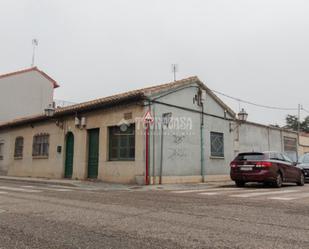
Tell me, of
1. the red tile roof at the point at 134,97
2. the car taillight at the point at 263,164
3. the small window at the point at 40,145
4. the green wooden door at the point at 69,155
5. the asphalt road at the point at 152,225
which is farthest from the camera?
the small window at the point at 40,145

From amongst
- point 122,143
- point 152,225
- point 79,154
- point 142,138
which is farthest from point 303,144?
point 152,225

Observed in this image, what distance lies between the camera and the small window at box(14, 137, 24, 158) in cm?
2238

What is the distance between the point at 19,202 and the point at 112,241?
4569 millimetres

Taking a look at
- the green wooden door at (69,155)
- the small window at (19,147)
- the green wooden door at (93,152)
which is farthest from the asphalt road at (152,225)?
the small window at (19,147)

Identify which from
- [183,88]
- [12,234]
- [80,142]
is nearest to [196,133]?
[183,88]

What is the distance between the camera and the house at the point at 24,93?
3000 cm

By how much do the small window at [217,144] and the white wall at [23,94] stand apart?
1918 centimetres

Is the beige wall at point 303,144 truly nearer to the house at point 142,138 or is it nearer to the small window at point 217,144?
the house at point 142,138

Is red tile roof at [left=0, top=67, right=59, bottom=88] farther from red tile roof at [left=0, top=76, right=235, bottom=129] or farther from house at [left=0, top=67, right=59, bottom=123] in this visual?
red tile roof at [left=0, top=76, right=235, bottom=129]

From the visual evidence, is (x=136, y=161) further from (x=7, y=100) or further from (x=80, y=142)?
(x=7, y=100)

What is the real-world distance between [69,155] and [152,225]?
13.8 m

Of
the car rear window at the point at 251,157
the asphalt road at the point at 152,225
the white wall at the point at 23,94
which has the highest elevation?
the white wall at the point at 23,94

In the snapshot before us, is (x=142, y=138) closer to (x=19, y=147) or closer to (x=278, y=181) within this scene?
(x=278, y=181)

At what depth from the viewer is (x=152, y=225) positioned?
5160mm
